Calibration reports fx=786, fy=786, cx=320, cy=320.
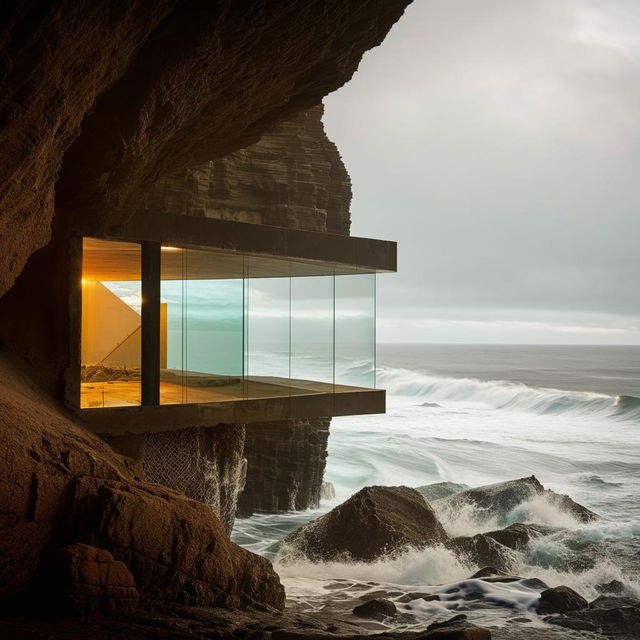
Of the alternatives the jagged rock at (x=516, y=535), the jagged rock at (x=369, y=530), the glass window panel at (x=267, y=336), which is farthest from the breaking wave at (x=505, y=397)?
the glass window panel at (x=267, y=336)

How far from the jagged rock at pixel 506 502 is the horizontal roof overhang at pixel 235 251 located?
6965mm

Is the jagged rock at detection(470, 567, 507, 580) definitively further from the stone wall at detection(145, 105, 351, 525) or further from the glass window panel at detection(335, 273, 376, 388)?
the stone wall at detection(145, 105, 351, 525)

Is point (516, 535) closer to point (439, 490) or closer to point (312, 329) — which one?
point (312, 329)

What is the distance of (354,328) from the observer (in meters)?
14.8

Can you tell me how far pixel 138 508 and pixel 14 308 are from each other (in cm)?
439

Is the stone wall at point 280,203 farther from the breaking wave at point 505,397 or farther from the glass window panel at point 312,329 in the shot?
the breaking wave at point 505,397

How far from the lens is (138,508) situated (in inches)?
282

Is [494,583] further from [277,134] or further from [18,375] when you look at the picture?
[277,134]

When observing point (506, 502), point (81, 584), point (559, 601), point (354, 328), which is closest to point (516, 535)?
point (506, 502)

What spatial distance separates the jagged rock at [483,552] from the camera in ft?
46.8

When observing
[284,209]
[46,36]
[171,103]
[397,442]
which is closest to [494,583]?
[171,103]

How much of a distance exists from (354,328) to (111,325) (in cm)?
444

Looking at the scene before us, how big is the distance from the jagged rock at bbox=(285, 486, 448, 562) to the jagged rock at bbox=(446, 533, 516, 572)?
38 centimetres

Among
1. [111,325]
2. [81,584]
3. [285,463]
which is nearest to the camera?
[81,584]
